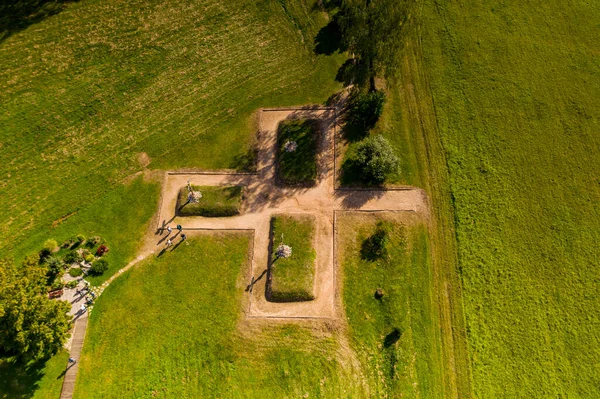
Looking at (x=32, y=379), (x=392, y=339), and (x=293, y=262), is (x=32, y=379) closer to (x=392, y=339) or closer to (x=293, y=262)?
(x=293, y=262)

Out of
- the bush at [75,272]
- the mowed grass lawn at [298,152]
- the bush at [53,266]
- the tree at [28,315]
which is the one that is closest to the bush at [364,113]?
the mowed grass lawn at [298,152]

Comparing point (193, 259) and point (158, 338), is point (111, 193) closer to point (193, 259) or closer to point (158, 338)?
point (193, 259)

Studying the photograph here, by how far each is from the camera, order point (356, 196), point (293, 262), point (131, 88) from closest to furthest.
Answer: point (293, 262) → point (356, 196) → point (131, 88)

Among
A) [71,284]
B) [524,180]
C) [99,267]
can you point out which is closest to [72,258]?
[71,284]

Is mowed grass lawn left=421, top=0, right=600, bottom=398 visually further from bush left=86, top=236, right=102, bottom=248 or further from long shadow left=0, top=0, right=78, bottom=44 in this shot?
long shadow left=0, top=0, right=78, bottom=44

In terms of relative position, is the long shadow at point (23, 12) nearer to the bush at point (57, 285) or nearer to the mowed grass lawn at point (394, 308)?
the bush at point (57, 285)

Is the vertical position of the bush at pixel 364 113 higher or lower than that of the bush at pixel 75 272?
higher

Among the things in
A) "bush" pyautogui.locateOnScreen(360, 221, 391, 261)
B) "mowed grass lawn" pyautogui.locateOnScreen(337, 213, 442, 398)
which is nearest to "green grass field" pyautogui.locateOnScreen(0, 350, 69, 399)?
"mowed grass lawn" pyautogui.locateOnScreen(337, 213, 442, 398)
